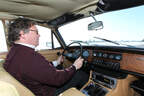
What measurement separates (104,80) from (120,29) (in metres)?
0.86

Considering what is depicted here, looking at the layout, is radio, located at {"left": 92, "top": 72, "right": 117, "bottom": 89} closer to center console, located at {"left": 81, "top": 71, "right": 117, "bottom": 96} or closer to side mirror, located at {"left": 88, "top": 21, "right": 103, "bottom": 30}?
center console, located at {"left": 81, "top": 71, "right": 117, "bottom": 96}

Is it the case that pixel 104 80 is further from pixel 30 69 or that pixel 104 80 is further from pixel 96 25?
pixel 30 69

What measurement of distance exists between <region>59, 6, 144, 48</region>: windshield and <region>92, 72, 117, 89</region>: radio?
0.54m

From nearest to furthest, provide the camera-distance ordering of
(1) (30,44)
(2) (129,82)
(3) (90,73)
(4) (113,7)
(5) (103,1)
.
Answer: (1) (30,44) → (5) (103,1) → (4) (113,7) → (2) (129,82) → (3) (90,73)

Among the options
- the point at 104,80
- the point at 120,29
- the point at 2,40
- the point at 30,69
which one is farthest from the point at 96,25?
the point at 2,40

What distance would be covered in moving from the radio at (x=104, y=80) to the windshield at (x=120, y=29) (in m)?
0.54

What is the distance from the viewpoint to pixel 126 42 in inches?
76.7

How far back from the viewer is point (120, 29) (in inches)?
83.0

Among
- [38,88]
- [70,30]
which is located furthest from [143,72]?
[70,30]

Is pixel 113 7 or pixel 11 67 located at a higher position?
pixel 113 7

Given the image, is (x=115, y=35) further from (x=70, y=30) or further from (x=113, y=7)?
(x=70, y=30)

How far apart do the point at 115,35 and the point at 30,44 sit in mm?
1424

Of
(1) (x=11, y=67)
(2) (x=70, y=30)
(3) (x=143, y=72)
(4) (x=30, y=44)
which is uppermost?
(2) (x=70, y=30)

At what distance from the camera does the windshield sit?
180 centimetres
